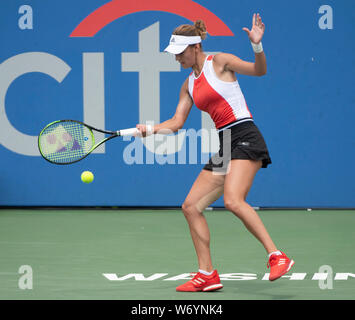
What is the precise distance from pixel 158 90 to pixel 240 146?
4.43 m

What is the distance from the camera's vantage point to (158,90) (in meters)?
8.74

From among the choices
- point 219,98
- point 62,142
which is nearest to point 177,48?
point 219,98

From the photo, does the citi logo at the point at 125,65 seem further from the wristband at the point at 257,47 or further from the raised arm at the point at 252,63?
the wristband at the point at 257,47

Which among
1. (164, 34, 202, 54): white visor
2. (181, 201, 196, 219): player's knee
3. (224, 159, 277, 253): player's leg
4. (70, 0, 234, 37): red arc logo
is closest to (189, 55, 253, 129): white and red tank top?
(164, 34, 202, 54): white visor

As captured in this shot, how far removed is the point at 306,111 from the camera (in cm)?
881

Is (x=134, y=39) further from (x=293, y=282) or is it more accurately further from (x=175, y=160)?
(x=293, y=282)

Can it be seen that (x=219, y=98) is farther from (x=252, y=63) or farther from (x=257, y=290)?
(x=257, y=290)

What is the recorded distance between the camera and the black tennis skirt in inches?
173

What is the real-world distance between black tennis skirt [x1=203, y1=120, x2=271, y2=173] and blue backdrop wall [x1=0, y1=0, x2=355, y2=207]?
417cm

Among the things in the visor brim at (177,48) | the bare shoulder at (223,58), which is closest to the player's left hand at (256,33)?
the bare shoulder at (223,58)

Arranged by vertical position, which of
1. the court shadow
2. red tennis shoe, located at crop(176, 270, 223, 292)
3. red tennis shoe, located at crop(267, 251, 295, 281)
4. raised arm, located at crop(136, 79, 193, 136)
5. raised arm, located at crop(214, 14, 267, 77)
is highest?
raised arm, located at crop(214, 14, 267, 77)

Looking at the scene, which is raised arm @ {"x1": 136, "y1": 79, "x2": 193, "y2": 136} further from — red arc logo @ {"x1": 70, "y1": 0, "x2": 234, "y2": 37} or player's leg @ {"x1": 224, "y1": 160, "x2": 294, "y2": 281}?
red arc logo @ {"x1": 70, "y1": 0, "x2": 234, "y2": 37}

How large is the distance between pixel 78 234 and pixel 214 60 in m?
3.01

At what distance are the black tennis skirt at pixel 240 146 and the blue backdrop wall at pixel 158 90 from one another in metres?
4.17
